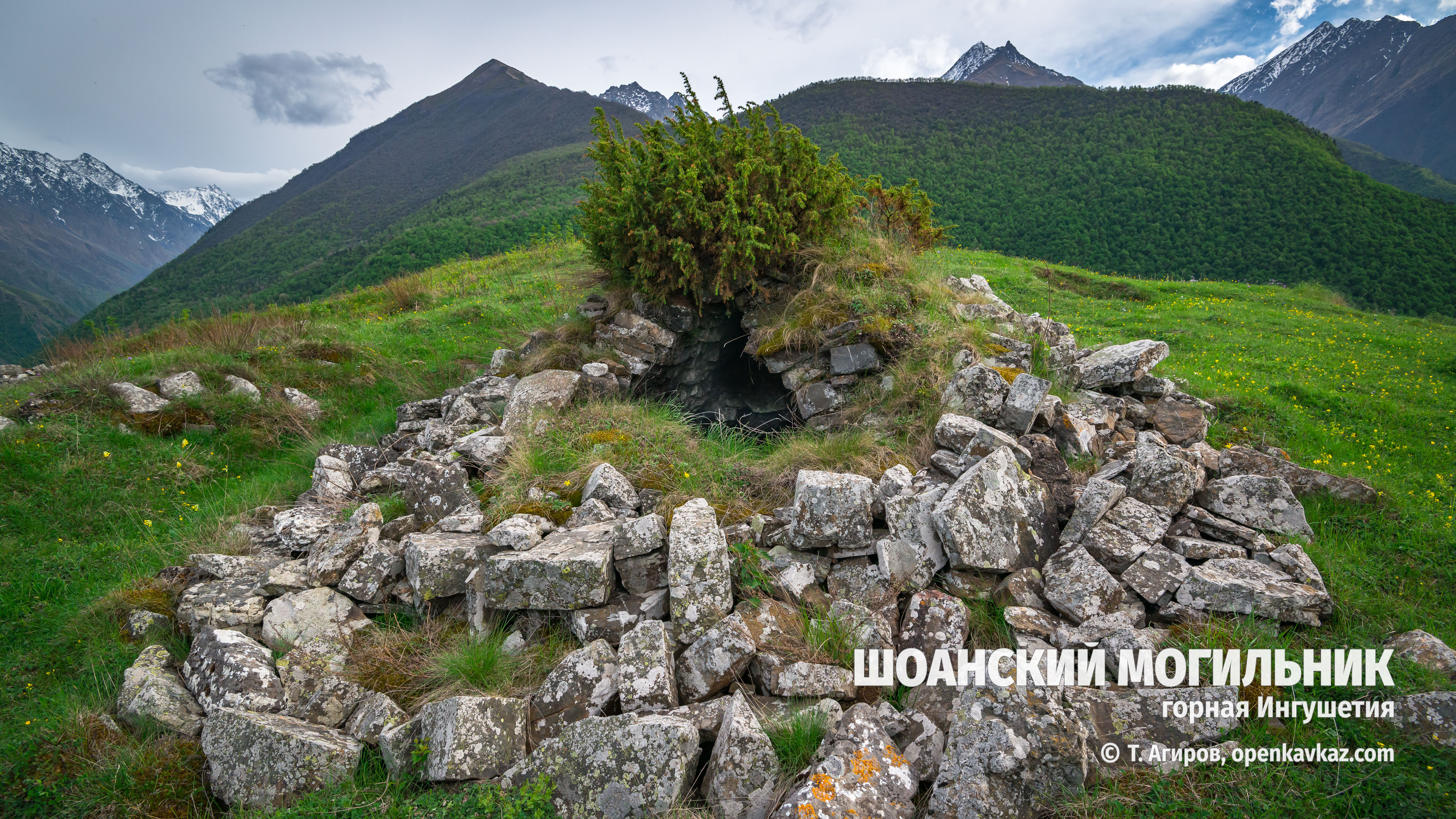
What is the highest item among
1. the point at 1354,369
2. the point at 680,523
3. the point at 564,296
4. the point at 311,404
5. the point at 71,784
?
the point at 564,296

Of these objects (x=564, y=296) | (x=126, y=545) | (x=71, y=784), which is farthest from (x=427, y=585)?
(x=564, y=296)

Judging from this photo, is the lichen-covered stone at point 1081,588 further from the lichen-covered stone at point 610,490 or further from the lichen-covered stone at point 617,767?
the lichen-covered stone at point 610,490

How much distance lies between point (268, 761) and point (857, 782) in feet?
10.00

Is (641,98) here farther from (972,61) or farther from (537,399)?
(537,399)

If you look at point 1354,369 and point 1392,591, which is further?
point 1354,369

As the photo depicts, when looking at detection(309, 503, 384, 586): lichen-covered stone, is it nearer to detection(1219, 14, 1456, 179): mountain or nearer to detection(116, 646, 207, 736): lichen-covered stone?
detection(116, 646, 207, 736): lichen-covered stone

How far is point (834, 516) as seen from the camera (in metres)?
4.29

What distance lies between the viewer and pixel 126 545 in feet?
17.4

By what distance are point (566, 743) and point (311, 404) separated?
7.93 meters

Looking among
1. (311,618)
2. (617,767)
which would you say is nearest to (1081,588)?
(617,767)

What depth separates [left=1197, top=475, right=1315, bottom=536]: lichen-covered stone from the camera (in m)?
4.28

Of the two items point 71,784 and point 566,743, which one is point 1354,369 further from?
point 71,784

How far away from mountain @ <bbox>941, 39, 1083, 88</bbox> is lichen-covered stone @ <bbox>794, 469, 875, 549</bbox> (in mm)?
118486

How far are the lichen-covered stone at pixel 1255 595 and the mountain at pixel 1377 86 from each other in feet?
311
